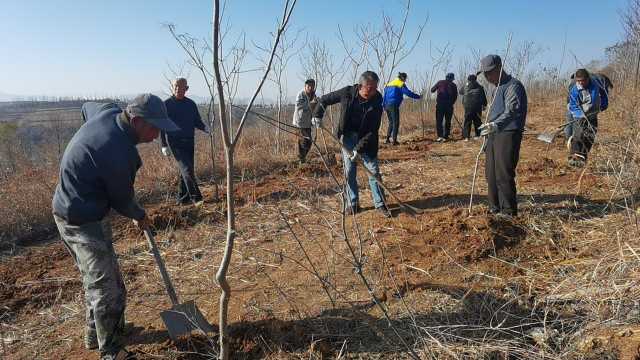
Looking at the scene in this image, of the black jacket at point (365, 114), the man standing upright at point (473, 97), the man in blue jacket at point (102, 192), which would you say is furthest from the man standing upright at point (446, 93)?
the man in blue jacket at point (102, 192)

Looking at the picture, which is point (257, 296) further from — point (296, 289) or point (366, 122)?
point (366, 122)

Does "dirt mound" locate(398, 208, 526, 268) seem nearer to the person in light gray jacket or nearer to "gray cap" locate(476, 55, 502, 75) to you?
"gray cap" locate(476, 55, 502, 75)

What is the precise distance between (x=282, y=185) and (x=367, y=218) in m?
2.19

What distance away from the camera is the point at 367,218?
14.9ft

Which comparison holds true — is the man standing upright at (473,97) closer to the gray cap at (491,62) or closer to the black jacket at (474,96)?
the black jacket at (474,96)

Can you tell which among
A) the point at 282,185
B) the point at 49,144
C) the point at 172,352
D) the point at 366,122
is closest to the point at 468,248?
the point at 366,122

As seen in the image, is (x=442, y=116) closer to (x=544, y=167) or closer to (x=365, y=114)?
(x=544, y=167)

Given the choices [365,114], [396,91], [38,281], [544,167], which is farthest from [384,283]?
[396,91]

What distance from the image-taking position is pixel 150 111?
94.9 inches

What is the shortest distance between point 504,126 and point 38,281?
15.4ft

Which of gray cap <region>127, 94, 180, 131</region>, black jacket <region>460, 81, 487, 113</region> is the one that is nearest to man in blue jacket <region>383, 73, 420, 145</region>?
black jacket <region>460, 81, 487, 113</region>

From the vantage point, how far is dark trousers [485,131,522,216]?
12.3 feet

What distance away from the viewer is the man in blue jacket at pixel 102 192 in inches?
88.0

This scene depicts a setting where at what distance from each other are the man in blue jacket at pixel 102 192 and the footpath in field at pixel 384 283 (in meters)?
0.42
